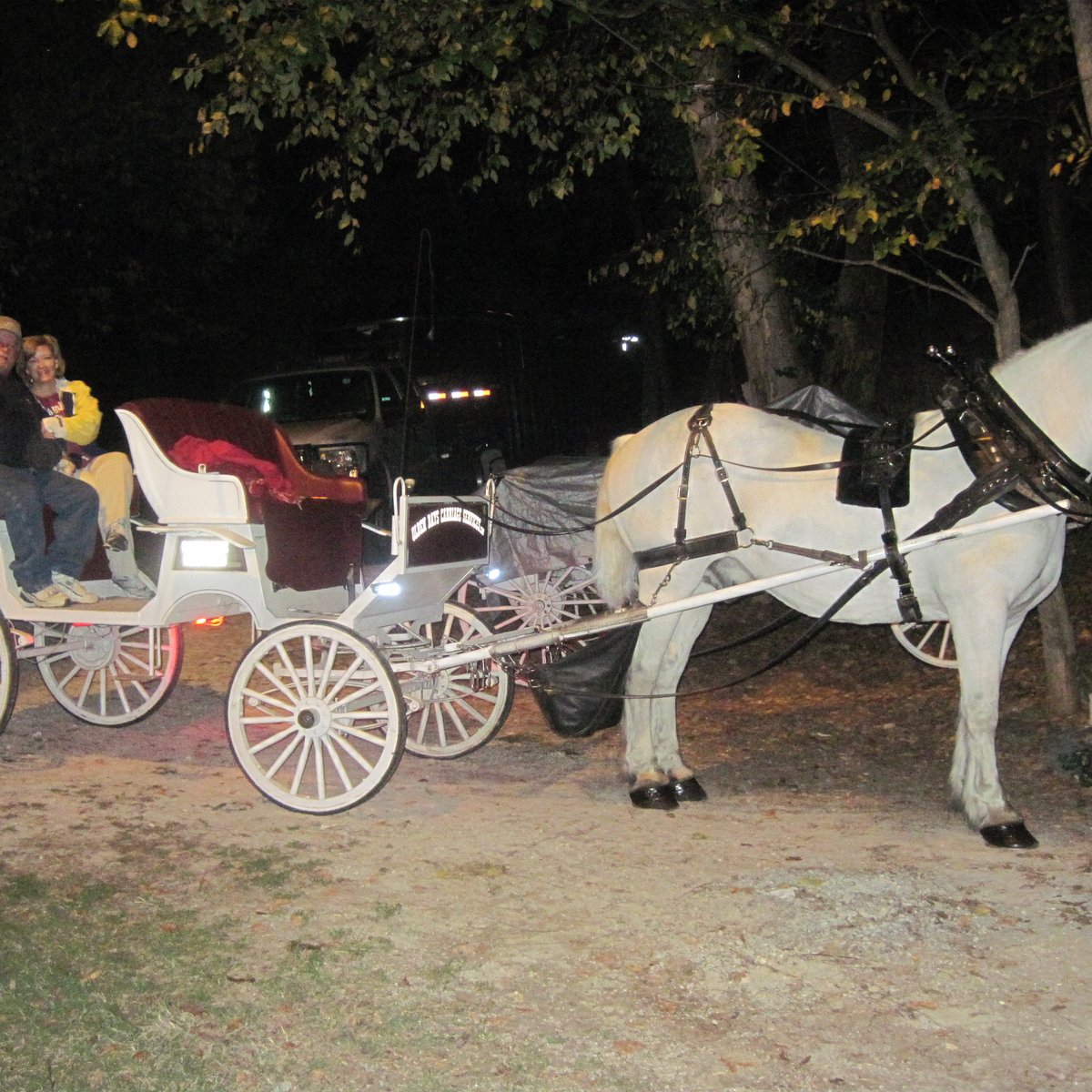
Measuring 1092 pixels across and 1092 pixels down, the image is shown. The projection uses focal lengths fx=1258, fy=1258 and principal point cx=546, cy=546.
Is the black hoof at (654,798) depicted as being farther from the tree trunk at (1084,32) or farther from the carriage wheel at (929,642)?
the tree trunk at (1084,32)

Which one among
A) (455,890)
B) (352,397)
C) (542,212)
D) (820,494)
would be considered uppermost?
(542,212)

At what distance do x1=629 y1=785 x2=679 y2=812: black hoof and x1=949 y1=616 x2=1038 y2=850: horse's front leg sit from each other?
1.36m

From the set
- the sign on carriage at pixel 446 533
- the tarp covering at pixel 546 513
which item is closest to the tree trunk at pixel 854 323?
the tarp covering at pixel 546 513

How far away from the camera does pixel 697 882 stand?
5004mm

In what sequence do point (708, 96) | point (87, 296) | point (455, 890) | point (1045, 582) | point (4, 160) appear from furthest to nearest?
point (87, 296) → point (4, 160) → point (708, 96) → point (1045, 582) → point (455, 890)

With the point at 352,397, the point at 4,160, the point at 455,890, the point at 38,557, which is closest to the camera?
the point at 455,890

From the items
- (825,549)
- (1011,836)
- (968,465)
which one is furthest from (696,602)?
(1011,836)

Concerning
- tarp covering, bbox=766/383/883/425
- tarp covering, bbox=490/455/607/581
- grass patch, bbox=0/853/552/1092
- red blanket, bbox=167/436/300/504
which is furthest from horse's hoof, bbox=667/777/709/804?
tarp covering, bbox=766/383/883/425

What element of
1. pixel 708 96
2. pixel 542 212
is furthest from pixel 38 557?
pixel 542 212

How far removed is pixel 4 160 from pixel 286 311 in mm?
10231

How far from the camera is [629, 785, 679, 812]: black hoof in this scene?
6059 mm

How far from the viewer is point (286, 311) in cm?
2639

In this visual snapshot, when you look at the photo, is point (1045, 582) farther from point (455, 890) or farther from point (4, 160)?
point (4, 160)

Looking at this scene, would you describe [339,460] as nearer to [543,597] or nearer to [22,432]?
[543,597]
